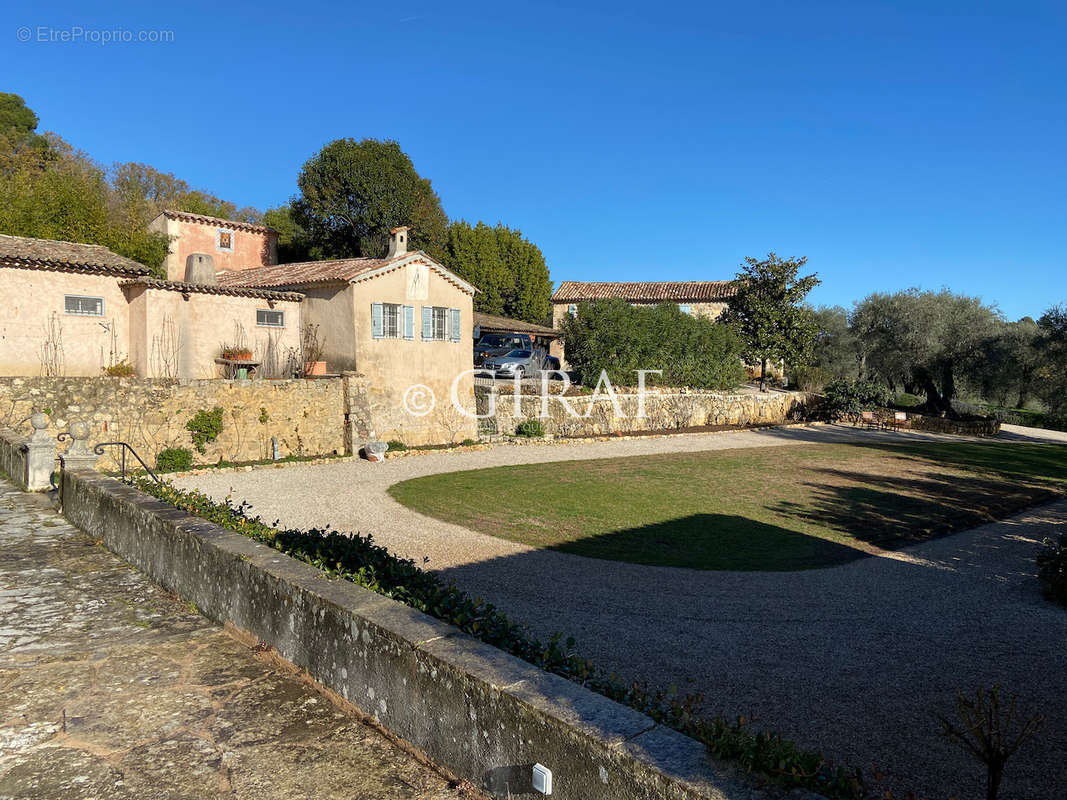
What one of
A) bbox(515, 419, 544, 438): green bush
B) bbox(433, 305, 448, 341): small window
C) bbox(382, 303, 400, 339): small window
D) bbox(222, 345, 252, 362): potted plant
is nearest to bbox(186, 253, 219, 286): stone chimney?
bbox(222, 345, 252, 362): potted plant

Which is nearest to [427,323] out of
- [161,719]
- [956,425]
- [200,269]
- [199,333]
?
[199,333]

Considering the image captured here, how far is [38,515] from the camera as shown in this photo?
873 cm

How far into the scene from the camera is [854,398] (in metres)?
34.2

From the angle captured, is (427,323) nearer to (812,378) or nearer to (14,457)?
(14,457)

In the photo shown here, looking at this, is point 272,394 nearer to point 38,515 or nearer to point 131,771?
point 38,515

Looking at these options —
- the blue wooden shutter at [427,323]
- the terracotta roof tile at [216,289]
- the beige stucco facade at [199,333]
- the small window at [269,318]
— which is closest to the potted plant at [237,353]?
the beige stucco facade at [199,333]

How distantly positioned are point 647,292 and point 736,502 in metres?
35.0

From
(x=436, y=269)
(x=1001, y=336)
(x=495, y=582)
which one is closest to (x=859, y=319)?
(x=1001, y=336)

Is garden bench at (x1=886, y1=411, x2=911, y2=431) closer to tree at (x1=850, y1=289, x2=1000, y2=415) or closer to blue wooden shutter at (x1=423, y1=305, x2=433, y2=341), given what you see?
tree at (x1=850, y1=289, x2=1000, y2=415)

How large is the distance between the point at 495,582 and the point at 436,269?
17297 mm

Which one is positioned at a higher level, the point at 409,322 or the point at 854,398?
the point at 409,322

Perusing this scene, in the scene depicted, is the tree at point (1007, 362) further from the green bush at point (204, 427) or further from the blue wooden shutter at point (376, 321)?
the green bush at point (204, 427)

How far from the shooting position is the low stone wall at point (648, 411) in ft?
85.2

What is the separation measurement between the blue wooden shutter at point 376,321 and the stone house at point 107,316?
3.30 meters
